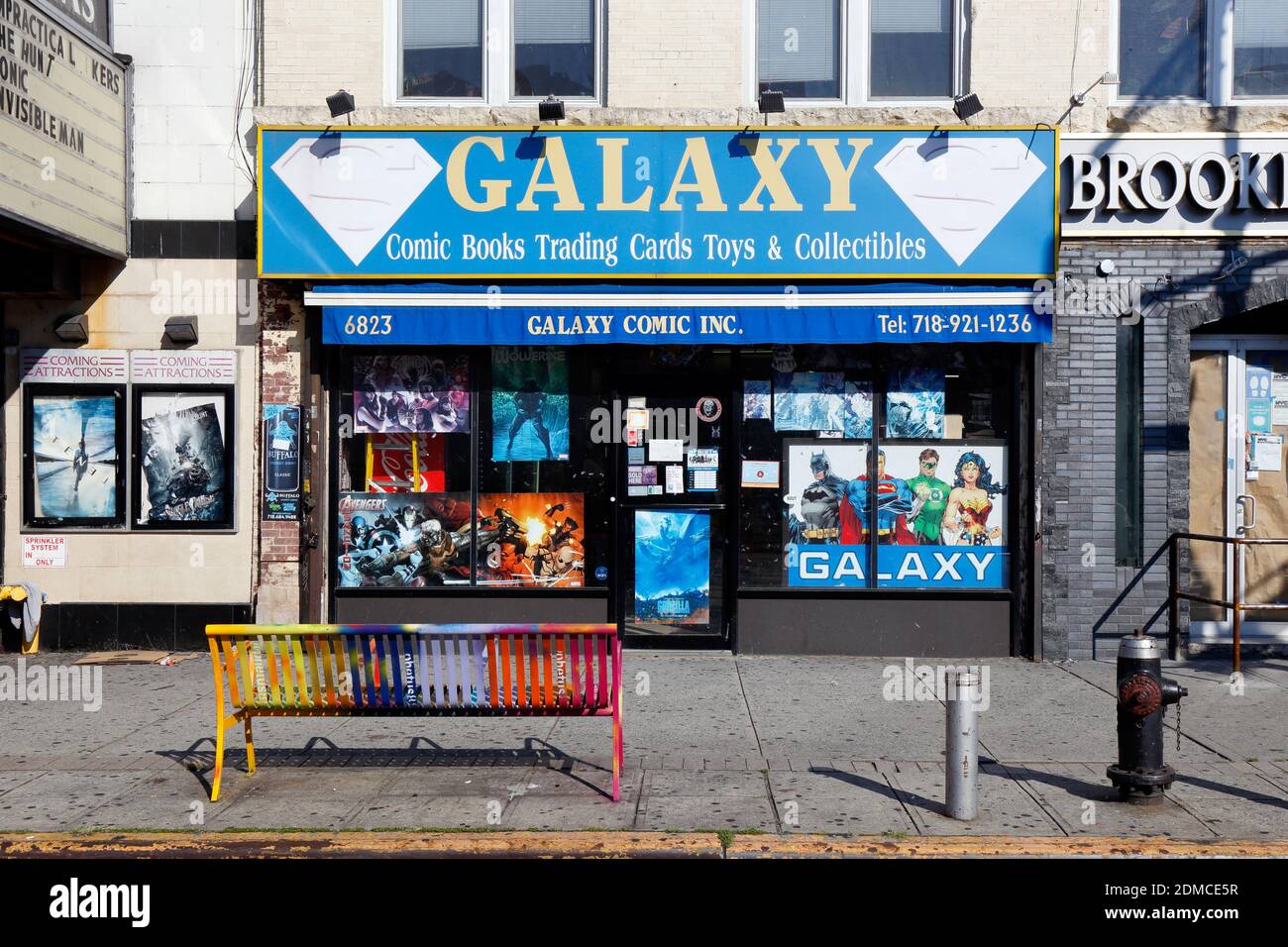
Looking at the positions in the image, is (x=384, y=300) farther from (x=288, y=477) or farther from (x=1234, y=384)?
(x=1234, y=384)

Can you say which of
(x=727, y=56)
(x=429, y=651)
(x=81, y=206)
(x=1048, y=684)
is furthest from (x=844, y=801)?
(x=81, y=206)

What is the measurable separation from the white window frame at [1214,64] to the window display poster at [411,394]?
6.39 meters

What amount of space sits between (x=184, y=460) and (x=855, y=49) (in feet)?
23.5

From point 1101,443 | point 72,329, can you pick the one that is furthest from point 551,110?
point 1101,443

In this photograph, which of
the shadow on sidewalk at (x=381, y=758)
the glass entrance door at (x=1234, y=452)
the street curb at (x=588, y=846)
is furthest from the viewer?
the glass entrance door at (x=1234, y=452)

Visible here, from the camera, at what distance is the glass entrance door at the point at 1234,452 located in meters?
10.8

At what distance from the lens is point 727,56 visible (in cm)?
1057

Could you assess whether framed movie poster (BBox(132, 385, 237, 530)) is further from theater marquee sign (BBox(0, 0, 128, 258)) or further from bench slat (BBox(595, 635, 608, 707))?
bench slat (BBox(595, 635, 608, 707))

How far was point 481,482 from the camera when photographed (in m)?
10.9

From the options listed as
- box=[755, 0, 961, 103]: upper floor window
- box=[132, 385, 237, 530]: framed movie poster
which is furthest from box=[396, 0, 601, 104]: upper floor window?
box=[132, 385, 237, 530]: framed movie poster

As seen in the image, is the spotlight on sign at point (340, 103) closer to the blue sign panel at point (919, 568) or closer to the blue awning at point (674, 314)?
the blue awning at point (674, 314)

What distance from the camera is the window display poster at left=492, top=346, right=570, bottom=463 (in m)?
10.9

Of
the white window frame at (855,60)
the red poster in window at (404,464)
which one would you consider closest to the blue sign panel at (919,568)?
the red poster in window at (404,464)

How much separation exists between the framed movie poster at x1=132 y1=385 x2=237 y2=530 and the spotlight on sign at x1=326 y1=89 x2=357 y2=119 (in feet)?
8.79
